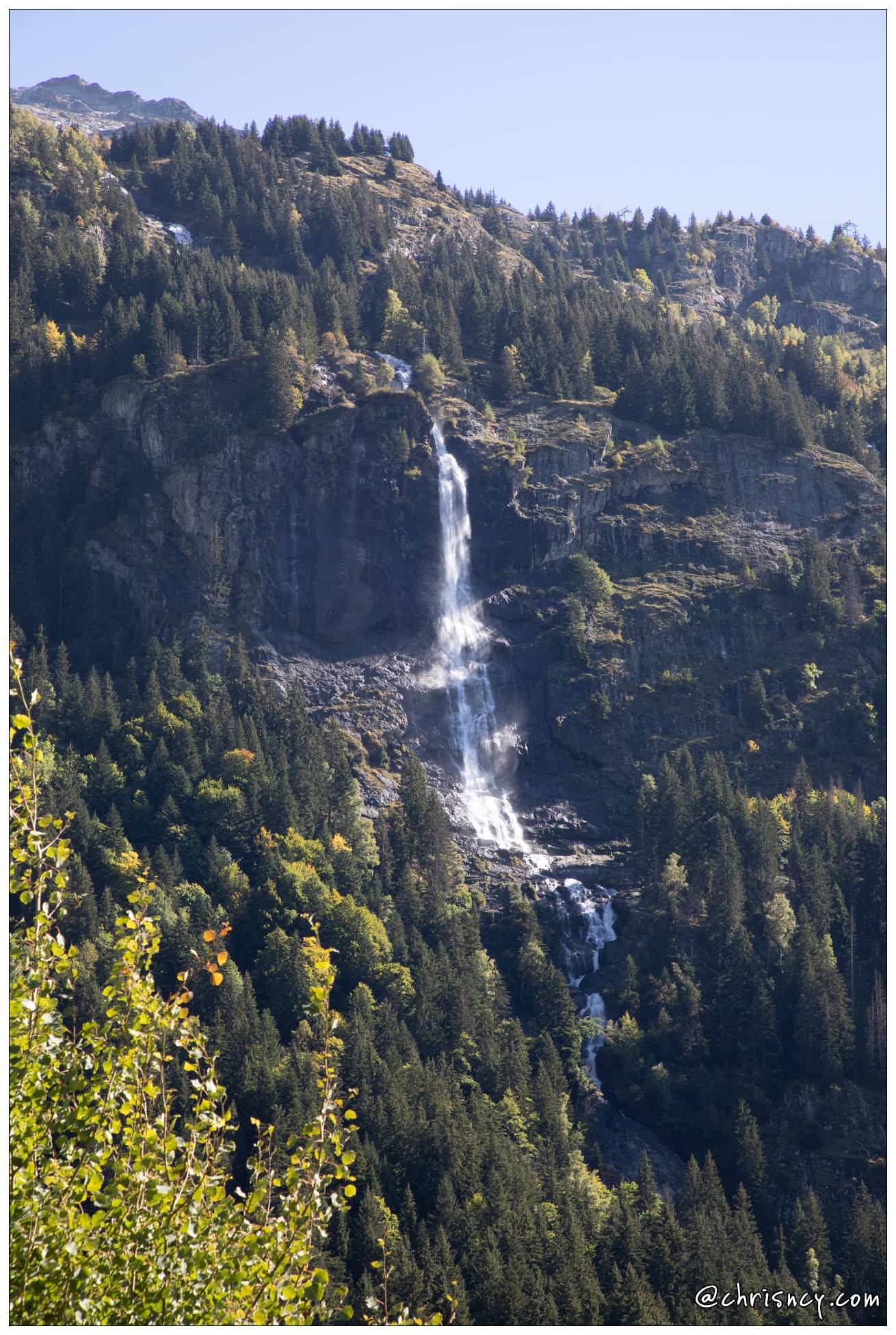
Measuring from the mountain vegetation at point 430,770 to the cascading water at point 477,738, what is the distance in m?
1.91

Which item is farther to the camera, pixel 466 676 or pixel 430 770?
pixel 466 676

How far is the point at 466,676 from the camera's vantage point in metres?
135

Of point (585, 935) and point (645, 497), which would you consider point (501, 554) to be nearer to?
point (645, 497)

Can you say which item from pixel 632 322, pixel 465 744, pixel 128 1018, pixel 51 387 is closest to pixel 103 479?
pixel 51 387

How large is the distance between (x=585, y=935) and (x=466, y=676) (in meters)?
30.1

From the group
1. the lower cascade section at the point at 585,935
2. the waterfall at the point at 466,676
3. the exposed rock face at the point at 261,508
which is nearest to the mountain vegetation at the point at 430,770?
the exposed rock face at the point at 261,508

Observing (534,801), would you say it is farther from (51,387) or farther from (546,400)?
(51,387)

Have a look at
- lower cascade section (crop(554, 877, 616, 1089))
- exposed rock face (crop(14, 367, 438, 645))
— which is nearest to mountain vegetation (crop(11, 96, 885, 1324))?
exposed rock face (crop(14, 367, 438, 645))

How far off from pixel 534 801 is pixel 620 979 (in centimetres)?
2192

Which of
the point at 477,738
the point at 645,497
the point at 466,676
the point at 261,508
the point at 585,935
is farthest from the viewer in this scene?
the point at 645,497

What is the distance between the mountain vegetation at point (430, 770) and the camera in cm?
8631

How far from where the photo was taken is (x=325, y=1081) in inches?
925

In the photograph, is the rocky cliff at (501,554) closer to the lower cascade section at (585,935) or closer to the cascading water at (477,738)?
the cascading water at (477,738)

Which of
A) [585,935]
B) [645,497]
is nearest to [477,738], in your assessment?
[585,935]
